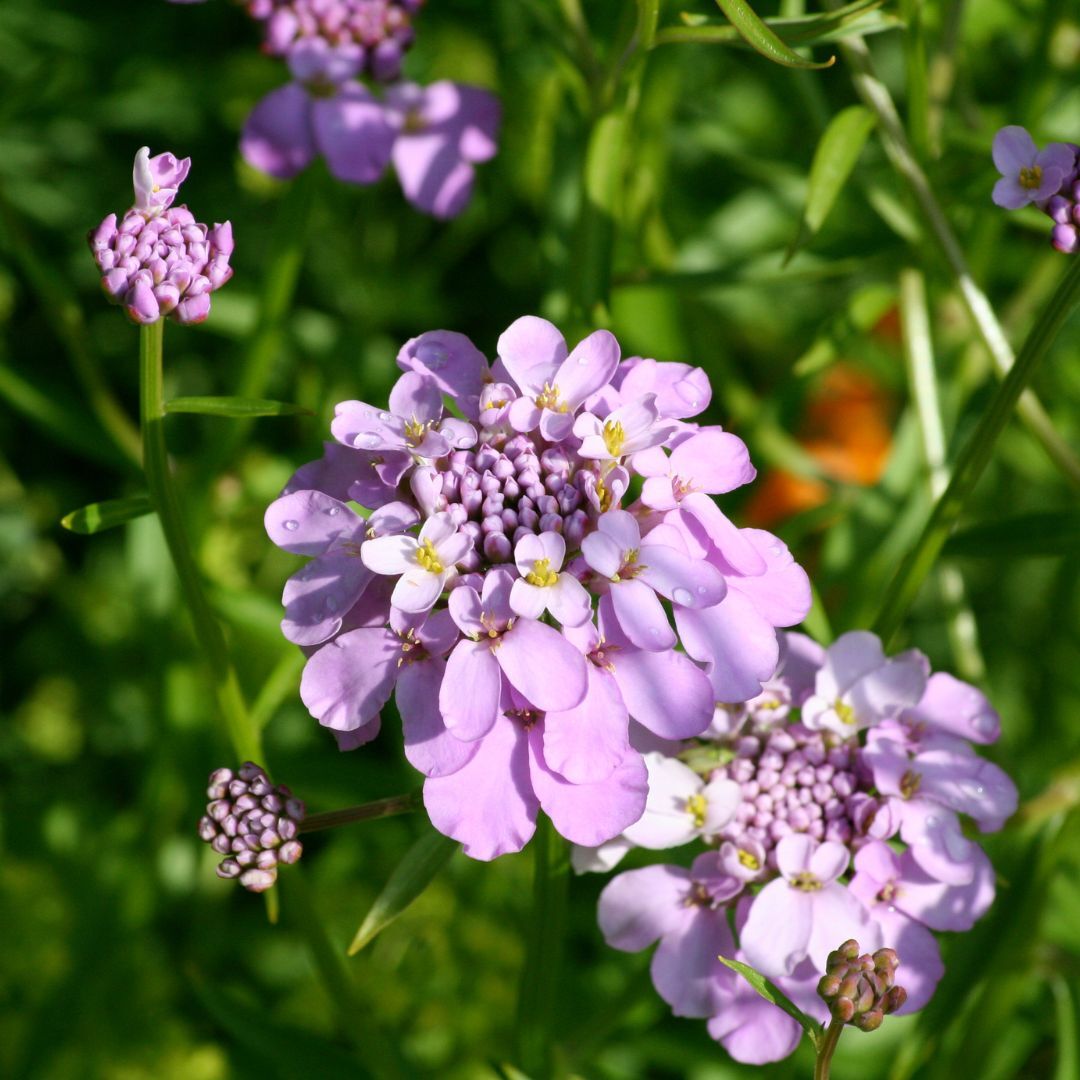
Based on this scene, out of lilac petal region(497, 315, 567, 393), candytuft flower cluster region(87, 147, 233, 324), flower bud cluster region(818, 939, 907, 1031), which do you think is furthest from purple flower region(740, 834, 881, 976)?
candytuft flower cluster region(87, 147, 233, 324)

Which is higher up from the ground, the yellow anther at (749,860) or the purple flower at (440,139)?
the purple flower at (440,139)

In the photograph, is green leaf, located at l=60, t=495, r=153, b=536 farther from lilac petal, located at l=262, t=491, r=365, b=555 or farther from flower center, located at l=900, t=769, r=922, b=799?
flower center, located at l=900, t=769, r=922, b=799

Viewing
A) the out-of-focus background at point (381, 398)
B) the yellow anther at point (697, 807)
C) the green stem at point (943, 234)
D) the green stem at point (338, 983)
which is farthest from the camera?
the out-of-focus background at point (381, 398)

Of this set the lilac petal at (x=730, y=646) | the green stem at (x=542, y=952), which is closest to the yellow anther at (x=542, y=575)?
the lilac petal at (x=730, y=646)

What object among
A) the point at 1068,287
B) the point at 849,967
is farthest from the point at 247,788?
the point at 1068,287

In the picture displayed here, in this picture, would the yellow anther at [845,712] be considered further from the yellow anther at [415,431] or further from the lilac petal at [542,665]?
the yellow anther at [415,431]

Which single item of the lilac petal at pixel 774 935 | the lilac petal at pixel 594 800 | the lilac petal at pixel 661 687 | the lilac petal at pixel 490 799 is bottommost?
the lilac petal at pixel 774 935

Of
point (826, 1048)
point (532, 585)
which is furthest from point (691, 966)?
point (532, 585)

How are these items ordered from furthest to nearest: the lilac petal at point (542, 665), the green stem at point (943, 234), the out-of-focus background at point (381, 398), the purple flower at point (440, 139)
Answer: the purple flower at point (440, 139) < the out-of-focus background at point (381, 398) < the green stem at point (943, 234) < the lilac petal at point (542, 665)
